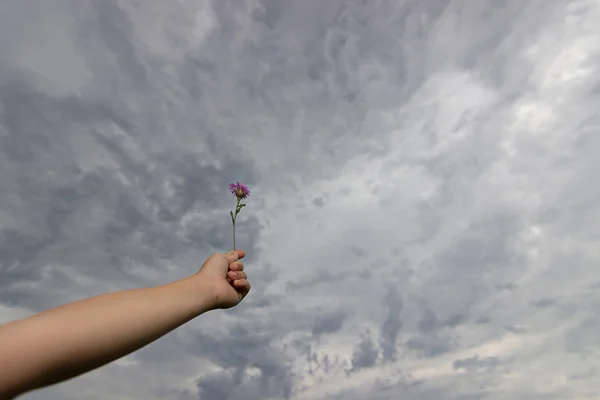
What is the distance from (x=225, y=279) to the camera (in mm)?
5688

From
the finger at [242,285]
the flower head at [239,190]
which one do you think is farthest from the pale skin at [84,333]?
the flower head at [239,190]

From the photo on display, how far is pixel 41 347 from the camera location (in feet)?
10.2

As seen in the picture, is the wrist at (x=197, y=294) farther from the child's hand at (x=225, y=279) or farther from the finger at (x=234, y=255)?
the finger at (x=234, y=255)

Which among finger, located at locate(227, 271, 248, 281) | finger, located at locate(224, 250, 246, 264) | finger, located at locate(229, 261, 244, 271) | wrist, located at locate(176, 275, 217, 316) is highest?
finger, located at locate(224, 250, 246, 264)

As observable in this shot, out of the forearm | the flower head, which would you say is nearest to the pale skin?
the forearm

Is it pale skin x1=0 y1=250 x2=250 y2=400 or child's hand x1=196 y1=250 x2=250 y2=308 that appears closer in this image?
pale skin x1=0 y1=250 x2=250 y2=400

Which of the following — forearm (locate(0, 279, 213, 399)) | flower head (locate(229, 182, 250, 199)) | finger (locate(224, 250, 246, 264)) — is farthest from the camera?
flower head (locate(229, 182, 250, 199))

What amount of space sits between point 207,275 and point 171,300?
1.26m

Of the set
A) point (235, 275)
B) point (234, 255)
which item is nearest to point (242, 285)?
point (235, 275)

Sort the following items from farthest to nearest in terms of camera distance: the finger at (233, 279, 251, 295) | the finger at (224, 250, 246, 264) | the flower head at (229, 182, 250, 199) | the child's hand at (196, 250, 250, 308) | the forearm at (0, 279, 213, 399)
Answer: the flower head at (229, 182, 250, 199) → the finger at (224, 250, 246, 264) → the finger at (233, 279, 251, 295) → the child's hand at (196, 250, 250, 308) → the forearm at (0, 279, 213, 399)

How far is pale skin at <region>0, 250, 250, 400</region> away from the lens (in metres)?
3.04

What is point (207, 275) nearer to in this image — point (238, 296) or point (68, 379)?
point (238, 296)

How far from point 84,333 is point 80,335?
0.03m

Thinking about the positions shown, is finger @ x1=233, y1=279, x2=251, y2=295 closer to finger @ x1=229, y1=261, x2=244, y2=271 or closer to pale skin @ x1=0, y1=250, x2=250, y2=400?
finger @ x1=229, y1=261, x2=244, y2=271
